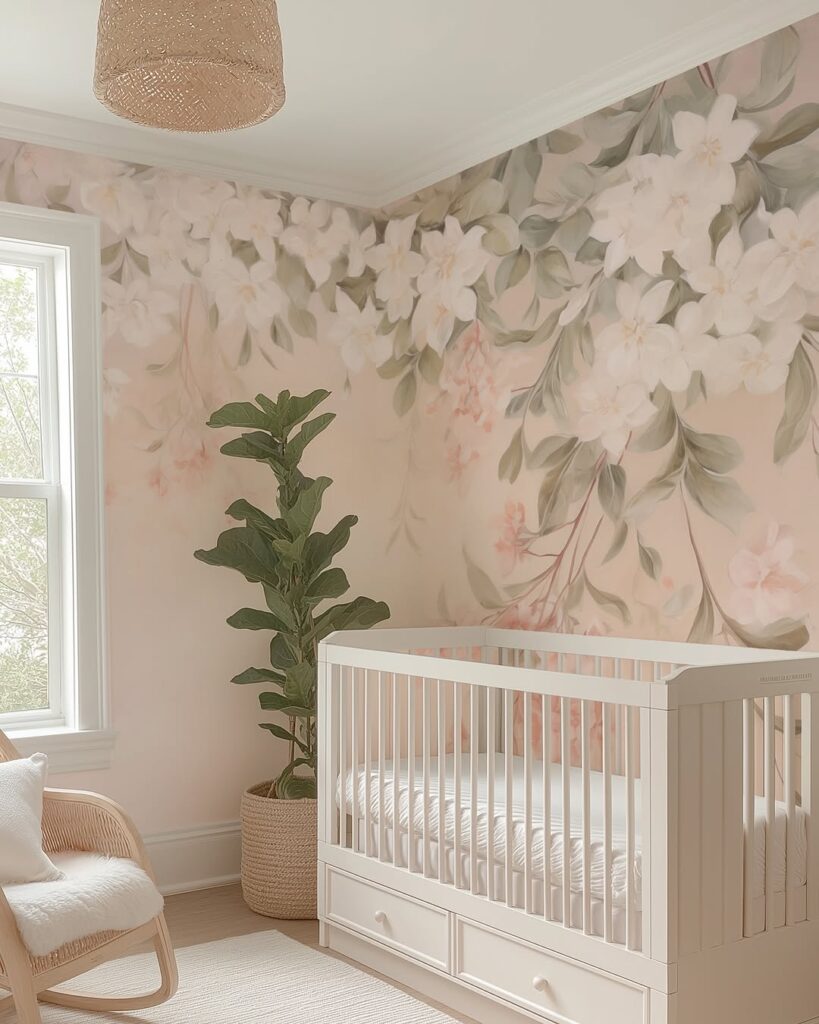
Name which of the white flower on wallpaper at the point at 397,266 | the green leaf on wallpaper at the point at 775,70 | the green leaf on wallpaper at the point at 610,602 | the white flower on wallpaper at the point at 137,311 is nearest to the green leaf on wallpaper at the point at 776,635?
the green leaf on wallpaper at the point at 610,602

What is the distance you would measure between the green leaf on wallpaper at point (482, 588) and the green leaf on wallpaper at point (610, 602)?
0.41 m

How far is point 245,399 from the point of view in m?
3.72

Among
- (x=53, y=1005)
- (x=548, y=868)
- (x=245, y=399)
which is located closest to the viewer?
(x=548, y=868)

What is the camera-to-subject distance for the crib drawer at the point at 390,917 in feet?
8.57

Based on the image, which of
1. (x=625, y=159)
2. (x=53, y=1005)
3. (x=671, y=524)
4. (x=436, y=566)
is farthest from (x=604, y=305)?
(x=53, y=1005)

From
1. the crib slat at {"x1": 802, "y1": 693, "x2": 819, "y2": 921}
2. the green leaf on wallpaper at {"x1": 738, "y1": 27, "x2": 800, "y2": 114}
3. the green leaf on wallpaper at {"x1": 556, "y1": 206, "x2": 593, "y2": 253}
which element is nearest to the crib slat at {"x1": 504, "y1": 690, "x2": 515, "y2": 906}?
the crib slat at {"x1": 802, "y1": 693, "x2": 819, "y2": 921}

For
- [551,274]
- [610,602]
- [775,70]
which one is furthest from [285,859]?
[775,70]

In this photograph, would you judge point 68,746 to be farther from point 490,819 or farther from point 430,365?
point 430,365

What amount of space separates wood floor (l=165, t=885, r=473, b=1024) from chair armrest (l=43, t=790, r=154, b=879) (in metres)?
0.54

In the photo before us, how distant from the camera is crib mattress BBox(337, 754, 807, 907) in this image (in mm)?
2184

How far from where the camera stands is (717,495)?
2.80 m

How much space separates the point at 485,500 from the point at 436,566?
0.36m

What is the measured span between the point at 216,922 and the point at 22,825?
96cm

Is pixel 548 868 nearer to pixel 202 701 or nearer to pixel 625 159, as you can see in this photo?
pixel 202 701
